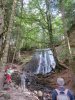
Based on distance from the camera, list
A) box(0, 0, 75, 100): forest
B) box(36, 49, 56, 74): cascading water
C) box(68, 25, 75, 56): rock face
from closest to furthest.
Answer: box(68, 25, 75, 56): rock face
box(0, 0, 75, 100): forest
box(36, 49, 56, 74): cascading water

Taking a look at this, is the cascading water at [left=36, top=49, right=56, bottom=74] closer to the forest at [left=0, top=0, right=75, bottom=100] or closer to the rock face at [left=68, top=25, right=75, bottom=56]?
the forest at [left=0, top=0, right=75, bottom=100]

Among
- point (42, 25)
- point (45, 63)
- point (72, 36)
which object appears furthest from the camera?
point (45, 63)

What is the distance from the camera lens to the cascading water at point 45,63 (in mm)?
21344

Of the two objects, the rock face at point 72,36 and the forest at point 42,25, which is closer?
the rock face at point 72,36

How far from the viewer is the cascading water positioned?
21344 millimetres

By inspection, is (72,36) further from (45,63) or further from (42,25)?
(45,63)

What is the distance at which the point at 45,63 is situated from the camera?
25.6m

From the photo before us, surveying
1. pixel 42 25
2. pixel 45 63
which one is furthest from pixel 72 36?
pixel 45 63

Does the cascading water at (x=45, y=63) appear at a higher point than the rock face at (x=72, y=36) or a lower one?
lower

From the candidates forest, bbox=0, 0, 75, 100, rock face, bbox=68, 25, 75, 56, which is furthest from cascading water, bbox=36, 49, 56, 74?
rock face, bbox=68, 25, 75, 56

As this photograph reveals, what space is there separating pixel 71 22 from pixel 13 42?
7645mm

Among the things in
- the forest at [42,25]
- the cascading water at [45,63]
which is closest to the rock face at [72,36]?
the forest at [42,25]

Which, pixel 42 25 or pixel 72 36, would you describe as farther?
pixel 42 25

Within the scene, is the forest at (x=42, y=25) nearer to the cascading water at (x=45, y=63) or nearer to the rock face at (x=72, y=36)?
the rock face at (x=72, y=36)
